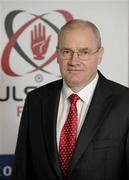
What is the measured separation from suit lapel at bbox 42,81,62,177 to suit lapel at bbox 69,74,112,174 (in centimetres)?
9

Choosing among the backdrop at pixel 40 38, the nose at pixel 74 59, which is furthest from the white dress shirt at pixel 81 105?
the backdrop at pixel 40 38

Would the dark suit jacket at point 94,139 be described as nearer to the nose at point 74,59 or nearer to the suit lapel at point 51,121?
the suit lapel at point 51,121

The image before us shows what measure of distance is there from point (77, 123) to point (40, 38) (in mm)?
843

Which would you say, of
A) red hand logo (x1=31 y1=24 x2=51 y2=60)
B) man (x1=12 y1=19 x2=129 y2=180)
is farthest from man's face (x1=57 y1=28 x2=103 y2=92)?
red hand logo (x1=31 y1=24 x2=51 y2=60)

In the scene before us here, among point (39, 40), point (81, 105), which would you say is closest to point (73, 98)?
point (81, 105)

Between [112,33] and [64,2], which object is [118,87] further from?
[64,2]

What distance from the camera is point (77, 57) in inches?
59.4

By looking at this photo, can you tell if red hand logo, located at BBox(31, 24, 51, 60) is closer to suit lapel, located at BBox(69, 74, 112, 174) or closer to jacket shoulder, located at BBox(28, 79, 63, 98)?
jacket shoulder, located at BBox(28, 79, 63, 98)

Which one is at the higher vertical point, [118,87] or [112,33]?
[112,33]

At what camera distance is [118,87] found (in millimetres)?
1550

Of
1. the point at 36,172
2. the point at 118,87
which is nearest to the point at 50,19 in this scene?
the point at 118,87

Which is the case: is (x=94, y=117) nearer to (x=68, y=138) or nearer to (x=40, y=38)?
(x=68, y=138)

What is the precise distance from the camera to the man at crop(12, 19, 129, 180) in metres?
1.46

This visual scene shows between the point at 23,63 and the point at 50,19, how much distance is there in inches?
13.1
